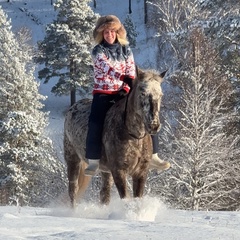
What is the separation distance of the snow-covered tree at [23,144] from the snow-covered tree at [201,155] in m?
5.63

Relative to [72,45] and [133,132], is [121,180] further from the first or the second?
[72,45]

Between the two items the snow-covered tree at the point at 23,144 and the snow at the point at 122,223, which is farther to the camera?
the snow-covered tree at the point at 23,144

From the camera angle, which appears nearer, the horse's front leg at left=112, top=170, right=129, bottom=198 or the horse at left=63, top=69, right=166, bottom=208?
the horse at left=63, top=69, right=166, bottom=208

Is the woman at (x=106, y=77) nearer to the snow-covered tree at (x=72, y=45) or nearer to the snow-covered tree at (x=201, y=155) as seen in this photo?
the snow-covered tree at (x=201, y=155)

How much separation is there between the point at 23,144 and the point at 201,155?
912 centimetres

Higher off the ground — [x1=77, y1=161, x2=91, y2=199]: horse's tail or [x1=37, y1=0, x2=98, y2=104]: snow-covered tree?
[x1=37, y1=0, x2=98, y2=104]: snow-covered tree

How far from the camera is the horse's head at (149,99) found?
20.3ft

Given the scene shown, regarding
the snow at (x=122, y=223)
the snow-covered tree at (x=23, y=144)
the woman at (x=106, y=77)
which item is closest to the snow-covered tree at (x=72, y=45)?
the snow-covered tree at (x=23, y=144)

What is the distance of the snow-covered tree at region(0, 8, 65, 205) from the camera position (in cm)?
2714

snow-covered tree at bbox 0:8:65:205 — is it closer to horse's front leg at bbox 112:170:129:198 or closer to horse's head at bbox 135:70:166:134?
horse's front leg at bbox 112:170:129:198

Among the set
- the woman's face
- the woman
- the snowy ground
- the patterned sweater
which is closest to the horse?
the woman

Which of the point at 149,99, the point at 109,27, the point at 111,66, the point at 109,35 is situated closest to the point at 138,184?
the point at 149,99

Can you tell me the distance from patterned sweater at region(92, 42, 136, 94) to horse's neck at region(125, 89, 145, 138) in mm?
623

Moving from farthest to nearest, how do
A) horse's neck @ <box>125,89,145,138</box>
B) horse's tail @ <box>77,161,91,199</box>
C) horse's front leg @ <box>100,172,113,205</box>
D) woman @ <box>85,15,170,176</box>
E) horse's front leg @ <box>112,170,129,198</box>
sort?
horse's tail @ <box>77,161,91,199</box>, horse's front leg @ <box>100,172,113,205</box>, woman @ <box>85,15,170,176</box>, horse's front leg @ <box>112,170,129,198</box>, horse's neck @ <box>125,89,145,138</box>
